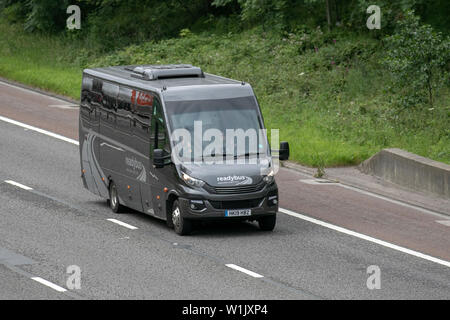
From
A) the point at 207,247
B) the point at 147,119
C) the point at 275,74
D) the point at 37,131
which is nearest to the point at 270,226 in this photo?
the point at 207,247

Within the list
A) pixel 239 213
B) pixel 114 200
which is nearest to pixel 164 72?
pixel 114 200

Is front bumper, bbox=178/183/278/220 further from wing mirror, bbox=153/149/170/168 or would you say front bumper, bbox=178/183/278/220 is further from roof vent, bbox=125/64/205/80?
roof vent, bbox=125/64/205/80

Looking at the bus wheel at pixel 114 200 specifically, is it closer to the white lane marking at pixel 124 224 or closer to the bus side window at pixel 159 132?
the white lane marking at pixel 124 224

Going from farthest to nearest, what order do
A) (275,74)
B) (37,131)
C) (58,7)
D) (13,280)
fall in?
(58,7) < (275,74) < (37,131) < (13,280)

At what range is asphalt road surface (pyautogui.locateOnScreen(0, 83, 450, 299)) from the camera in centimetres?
1567

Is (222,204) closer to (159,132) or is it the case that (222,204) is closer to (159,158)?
(159,158)

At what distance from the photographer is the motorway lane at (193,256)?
51.3 ft

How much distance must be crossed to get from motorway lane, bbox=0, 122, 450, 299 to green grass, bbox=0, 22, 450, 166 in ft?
22.5

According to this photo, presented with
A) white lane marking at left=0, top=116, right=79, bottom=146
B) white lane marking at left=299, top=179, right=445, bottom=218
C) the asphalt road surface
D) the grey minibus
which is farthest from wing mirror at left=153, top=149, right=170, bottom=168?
white lane marking at left=0, top=116, right=79, bottom=146

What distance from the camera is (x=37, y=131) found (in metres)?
30.3

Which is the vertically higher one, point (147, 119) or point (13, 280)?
point (147, 119)

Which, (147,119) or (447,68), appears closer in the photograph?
(147,119)

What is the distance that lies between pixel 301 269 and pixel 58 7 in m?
29.0
